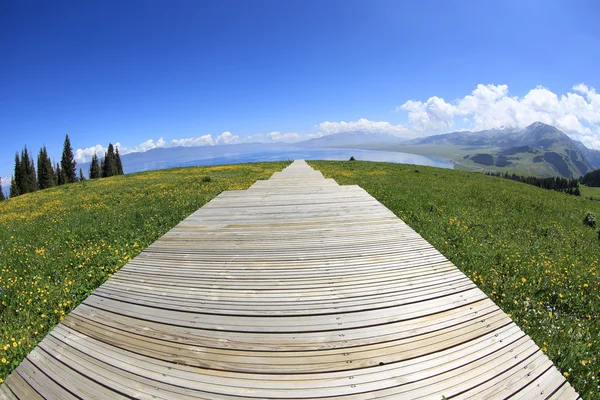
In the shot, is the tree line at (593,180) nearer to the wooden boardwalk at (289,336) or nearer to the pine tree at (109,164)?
the wooden boardwalk at (289,336)

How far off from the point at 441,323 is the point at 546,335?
2197 mm

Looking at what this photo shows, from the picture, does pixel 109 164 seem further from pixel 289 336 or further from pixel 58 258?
pixel 289 336

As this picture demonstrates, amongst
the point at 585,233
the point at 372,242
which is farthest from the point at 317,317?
the point at 585,233

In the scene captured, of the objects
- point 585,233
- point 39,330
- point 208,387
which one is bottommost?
point 585,233

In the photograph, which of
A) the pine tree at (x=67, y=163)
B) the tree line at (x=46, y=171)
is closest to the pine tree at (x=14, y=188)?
the tree line at (x=46, y=171)

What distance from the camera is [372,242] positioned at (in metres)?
5.79

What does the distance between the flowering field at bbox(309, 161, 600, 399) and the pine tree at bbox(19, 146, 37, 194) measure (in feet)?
342

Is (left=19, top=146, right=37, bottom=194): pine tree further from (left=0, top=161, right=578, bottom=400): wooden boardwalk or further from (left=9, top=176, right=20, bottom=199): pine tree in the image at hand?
(left=0, top=161, right=578, bottom=400): wooden boardwalk

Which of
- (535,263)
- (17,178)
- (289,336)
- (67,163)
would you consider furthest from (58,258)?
(17,178)

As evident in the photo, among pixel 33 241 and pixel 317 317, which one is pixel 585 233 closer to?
pixel 317 317

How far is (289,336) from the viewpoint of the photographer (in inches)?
123

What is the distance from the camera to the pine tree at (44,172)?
77312mm

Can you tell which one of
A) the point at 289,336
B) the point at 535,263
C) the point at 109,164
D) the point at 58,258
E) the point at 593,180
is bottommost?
the point at 593,180

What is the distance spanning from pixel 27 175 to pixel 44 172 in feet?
13.9
